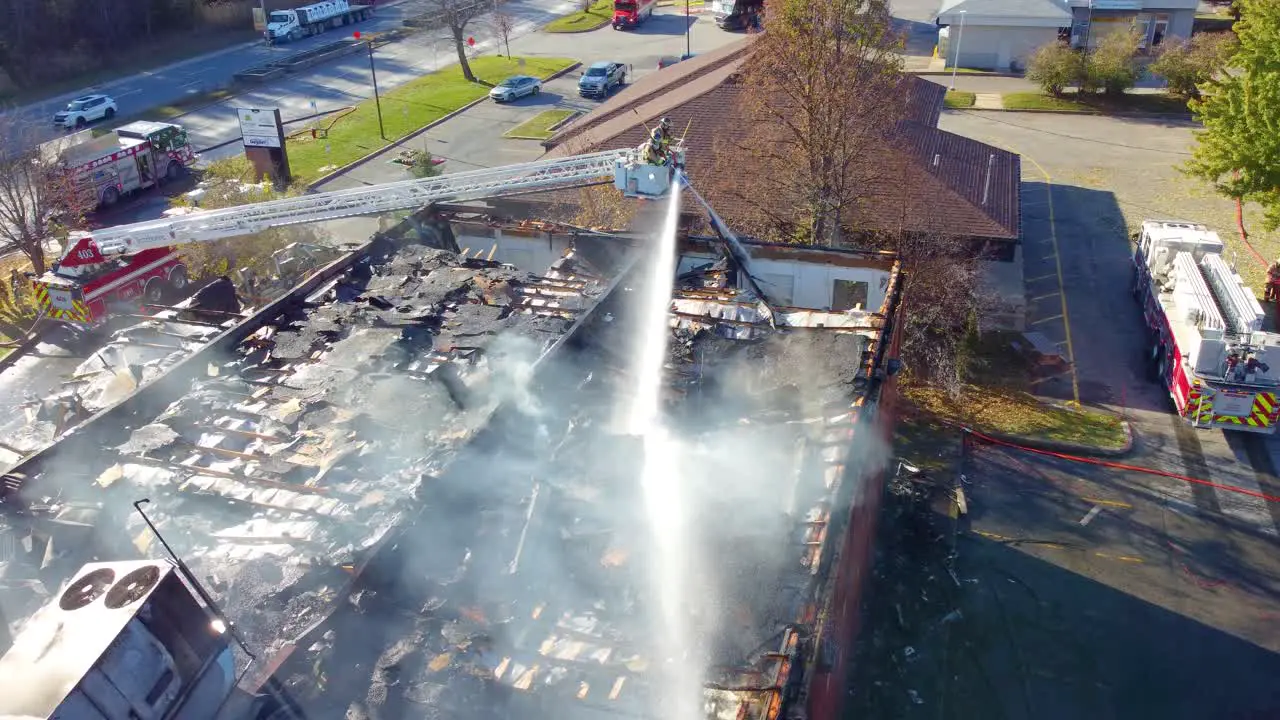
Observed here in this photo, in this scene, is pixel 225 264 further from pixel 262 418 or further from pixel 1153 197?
pixel 1153 197

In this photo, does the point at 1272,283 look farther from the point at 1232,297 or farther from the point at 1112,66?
the point at 1112,66

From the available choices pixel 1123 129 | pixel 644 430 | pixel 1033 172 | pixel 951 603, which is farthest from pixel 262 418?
pixel 1123 129

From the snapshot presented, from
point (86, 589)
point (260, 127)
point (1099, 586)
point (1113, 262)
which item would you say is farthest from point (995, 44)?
point (86, 589)

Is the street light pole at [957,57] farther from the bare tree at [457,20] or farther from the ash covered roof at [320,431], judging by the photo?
the ash covered roof at [320,431]

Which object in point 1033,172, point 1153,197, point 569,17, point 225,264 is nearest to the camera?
Answer: point 225,264

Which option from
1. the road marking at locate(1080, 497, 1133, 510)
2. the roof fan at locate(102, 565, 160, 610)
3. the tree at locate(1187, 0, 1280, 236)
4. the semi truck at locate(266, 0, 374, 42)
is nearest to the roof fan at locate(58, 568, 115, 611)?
the roof fan at locate(102, 565, 160, 610)
